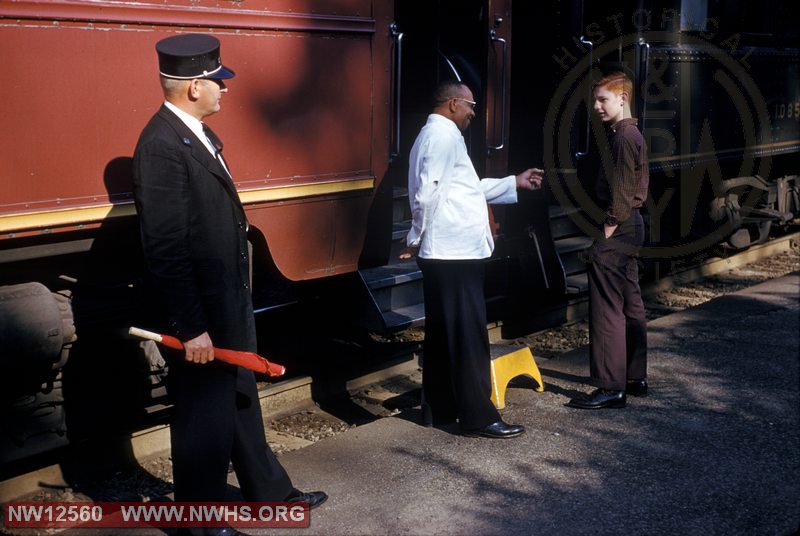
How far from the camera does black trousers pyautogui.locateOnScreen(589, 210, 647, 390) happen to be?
4.59 meters

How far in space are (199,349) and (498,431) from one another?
1.69 m

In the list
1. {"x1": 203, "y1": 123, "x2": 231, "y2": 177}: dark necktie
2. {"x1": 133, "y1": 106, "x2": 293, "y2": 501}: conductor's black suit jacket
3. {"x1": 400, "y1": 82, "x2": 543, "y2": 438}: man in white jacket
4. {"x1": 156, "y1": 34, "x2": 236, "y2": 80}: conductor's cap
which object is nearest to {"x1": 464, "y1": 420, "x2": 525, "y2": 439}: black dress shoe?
{"x1": 400, "y1": 82, "x2": 543, "y2": 438}: man in white jacket

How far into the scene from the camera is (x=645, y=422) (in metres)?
4.58

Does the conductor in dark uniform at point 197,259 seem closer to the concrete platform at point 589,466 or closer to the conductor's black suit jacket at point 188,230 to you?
the conductor's black suit jacket at point 188,230

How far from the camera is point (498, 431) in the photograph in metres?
4.32

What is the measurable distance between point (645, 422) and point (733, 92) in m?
4.19

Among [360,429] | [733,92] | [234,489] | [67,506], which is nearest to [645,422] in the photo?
[360,429]

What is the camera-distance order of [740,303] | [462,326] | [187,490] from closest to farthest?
[187,490]
[462,326]
[740,303]

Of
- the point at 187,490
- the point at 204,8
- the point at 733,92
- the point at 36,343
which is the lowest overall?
the point at 187,490

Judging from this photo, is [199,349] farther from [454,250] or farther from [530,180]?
[530,180]

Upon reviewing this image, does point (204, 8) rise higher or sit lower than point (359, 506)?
higher

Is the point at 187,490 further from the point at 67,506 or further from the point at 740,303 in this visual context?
the point at 740,303

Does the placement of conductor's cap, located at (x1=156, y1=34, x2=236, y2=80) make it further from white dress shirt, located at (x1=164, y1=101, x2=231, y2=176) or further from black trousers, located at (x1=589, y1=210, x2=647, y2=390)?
black trousers, located at (x1=589, y1=210, x2=647, y2=390)
